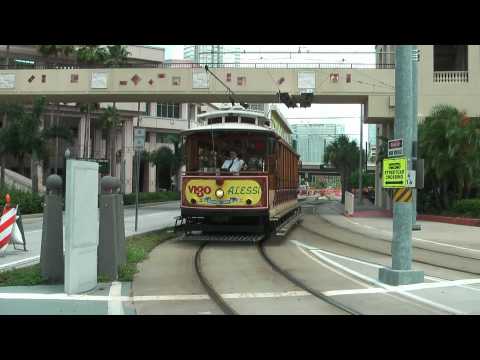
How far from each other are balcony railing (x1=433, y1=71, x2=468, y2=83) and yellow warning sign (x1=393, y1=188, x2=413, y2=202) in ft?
76.9

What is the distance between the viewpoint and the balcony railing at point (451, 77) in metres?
31.3

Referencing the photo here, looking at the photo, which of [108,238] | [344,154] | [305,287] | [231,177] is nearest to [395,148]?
[305,287]

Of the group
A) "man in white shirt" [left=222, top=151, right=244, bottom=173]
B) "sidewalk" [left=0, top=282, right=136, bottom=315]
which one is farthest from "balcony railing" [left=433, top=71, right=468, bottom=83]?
"sidewalk" [left=0, top=282, right=136, bottom=315]

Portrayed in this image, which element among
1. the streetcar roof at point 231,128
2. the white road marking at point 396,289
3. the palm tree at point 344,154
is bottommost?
the white road marking at point 396,289

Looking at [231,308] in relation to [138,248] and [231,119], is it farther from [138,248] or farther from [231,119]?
[231,119]

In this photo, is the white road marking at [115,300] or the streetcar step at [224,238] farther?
the streetcar step at [224,238]

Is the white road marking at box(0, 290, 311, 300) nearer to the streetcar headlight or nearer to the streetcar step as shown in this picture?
the streetcar step

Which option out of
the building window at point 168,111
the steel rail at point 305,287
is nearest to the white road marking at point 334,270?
the steel rail at point 305,287

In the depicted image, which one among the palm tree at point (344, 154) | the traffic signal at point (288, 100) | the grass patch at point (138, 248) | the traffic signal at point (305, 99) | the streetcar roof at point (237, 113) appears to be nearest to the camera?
the grass patch at point (138, 248)

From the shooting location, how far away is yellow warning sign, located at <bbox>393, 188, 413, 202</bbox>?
10039 millimetres

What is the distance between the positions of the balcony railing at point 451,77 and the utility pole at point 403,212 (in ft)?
75.4

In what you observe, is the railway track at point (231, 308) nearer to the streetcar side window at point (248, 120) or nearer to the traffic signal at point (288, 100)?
the streetcar side window at point (248, 120)

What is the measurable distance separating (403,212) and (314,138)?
194 ft
